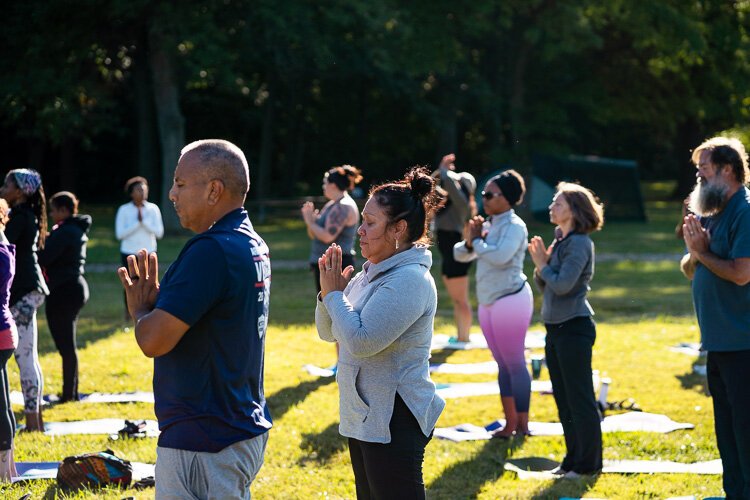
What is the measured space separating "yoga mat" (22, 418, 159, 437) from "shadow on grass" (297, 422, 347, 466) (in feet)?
3.88

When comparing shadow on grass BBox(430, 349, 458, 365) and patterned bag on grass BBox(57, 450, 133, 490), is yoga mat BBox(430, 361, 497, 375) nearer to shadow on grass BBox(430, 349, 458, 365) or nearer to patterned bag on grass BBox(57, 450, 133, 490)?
shadow on grass BBox(430, 349, 458, 365)

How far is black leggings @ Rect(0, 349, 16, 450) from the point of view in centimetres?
573

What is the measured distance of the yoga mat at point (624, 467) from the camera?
6.49 metres

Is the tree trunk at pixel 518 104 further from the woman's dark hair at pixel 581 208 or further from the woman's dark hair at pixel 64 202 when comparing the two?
the woman's dark hair at pixel 581 208

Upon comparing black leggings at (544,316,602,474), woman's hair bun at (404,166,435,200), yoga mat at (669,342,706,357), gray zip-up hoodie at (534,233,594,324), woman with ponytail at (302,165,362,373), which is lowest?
yoga mat at (669,342,706,357)

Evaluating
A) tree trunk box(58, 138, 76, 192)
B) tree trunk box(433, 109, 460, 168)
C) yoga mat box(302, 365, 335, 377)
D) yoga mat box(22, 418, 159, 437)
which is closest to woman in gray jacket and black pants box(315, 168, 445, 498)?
yoga mat box(22, 418, 159, 437)

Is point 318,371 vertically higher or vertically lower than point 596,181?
lower

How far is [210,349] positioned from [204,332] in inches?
2.6

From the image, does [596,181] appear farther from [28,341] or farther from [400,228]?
[400,228]

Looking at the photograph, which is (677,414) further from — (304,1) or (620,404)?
(304,1)

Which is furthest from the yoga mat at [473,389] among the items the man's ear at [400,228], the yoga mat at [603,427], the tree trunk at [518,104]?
the tree trunk at [518,104]

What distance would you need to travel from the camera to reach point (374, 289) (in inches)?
160

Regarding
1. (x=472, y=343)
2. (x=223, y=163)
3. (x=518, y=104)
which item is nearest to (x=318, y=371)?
(x=472, y=343)

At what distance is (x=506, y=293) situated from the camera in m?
7.38
